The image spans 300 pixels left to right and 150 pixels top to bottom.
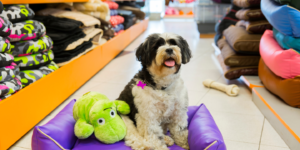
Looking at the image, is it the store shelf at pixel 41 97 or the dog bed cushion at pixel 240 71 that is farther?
the dog bed cushion at pixel 240 71

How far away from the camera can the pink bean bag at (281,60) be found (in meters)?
1.81

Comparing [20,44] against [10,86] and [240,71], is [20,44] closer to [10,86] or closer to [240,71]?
[10,86]

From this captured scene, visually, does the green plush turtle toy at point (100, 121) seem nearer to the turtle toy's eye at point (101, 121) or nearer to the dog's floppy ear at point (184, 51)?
the turtle toy's eye at point (101, 121)

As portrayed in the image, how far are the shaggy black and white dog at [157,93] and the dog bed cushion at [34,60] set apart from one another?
3.15 ft

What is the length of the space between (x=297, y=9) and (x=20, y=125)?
2.21 metres

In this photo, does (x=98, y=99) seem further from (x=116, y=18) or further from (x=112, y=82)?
(x=116, y=18)

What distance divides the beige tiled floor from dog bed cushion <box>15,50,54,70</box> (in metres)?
0.44

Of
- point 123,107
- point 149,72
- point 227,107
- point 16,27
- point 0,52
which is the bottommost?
point 227,107

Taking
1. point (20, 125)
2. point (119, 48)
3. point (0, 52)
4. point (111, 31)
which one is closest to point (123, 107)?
point (20, 125)

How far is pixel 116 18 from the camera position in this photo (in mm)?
4387

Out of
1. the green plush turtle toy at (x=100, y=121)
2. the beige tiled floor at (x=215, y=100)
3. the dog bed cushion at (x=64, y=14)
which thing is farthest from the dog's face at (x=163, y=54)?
the dog bed cushion at (x=64, y=14)

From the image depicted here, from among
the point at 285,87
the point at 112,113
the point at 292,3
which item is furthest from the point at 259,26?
the point at 112,113

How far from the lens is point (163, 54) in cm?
141

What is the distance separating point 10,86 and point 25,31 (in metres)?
0.47
